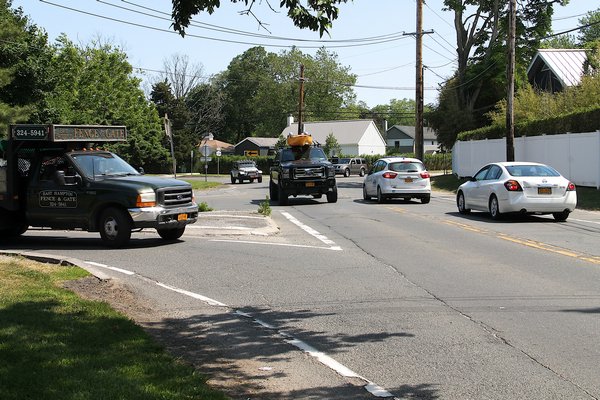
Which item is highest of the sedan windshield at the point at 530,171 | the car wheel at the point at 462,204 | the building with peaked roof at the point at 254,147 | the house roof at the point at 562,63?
the house roof at the point at 562,63

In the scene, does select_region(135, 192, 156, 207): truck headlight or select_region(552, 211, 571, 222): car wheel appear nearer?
select_region(135, 192, 156, 207): truck headlight

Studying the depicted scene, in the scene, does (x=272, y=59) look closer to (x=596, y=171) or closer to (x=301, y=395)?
(x=596, y=171)

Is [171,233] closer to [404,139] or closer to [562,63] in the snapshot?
[562,63]

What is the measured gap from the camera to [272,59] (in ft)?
378

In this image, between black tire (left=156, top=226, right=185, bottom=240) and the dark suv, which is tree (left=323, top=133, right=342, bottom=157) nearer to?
the dark suv

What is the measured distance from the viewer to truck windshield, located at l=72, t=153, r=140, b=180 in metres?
13.8

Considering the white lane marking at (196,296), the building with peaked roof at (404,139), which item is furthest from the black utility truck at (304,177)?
the building with peaked roof at (404,139)

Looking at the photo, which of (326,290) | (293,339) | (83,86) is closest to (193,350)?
(293,339)

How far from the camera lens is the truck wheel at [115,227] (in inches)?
517

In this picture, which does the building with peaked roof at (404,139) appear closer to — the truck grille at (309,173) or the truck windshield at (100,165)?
the truck grille at (309,173)

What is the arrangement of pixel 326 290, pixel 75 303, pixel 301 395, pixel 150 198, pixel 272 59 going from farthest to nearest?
pixel 272 59, pixel 150 198, pixel 326 290, pixel 75 303, pixel 301 395

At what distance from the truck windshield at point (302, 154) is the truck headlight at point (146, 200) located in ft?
44.0

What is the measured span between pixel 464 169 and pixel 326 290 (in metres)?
34.7

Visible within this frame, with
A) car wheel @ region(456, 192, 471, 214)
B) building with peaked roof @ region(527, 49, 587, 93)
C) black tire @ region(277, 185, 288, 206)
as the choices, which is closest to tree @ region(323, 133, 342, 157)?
building with peaked roof @ region(527, 49, 587, 93)
